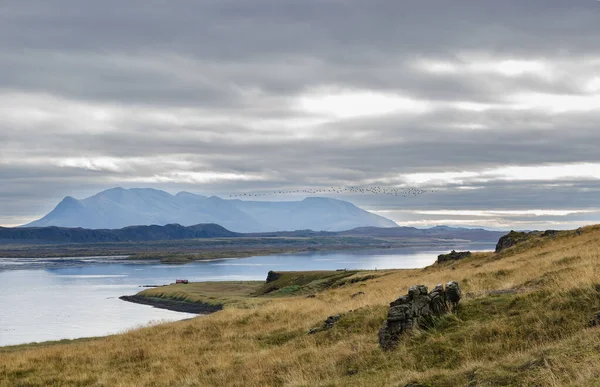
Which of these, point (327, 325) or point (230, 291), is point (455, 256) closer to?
point (327, 325)

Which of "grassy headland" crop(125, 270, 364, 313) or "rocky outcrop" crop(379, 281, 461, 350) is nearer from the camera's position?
"rocky outcrop" crop(379, 281, 461, 350)

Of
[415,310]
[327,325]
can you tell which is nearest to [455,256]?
[327,325]

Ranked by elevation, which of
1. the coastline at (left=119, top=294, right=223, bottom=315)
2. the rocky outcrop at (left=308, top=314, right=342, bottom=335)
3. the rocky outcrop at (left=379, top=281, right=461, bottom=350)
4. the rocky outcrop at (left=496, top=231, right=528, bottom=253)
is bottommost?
the coastline at (left=119, top=294, right=223, bottom=315)

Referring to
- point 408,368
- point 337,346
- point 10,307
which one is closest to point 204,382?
point 337,346

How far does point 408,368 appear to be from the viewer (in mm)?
14250

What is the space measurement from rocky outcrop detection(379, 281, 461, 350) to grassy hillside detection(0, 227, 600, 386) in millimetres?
445

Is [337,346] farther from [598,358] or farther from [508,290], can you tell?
[598,358]

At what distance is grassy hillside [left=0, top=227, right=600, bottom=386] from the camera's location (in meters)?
12.2

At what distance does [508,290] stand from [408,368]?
8.32m

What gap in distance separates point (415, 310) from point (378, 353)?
216 cm

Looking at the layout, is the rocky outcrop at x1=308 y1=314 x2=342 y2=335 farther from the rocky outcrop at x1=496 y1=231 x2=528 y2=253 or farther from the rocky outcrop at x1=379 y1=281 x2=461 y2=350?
the rocky outcrop at x1=496 y1=231 x2=528 y2=253

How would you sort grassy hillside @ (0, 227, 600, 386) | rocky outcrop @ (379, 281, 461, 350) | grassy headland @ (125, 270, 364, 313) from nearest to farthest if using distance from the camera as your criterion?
grassy hillside @ (0, 227, 600, 386), rocky outcrop @ (379, 281, 461, 350), grassy headland @ (125, 270, 364, 313)

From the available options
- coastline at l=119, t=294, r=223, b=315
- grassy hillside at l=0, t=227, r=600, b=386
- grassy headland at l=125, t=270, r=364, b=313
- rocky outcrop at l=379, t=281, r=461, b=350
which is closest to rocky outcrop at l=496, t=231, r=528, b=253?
grassy headland at l=125, t=270, r=364, b=313

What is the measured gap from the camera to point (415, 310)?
17750 mm
